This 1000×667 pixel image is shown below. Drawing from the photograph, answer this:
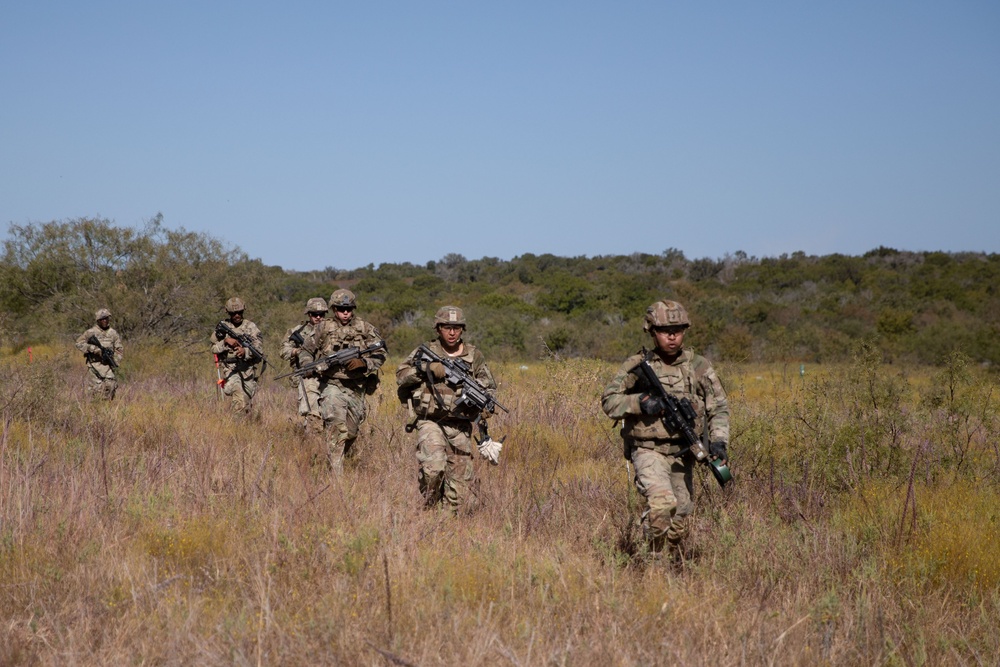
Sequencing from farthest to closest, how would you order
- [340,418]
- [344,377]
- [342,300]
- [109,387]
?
1. [109,387]
2. [342,300]
3. [344,377]
4. [340,418]

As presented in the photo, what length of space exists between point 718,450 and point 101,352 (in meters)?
10.8

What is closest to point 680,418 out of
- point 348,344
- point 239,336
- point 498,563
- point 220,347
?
point 498,563

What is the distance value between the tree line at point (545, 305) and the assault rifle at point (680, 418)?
3.02 metres

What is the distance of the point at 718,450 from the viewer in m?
5.57

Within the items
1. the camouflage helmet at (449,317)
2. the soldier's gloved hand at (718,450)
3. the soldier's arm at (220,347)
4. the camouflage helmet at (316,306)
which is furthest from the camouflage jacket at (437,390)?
the soldier's arm at (220,347)

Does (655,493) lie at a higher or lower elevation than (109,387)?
higher

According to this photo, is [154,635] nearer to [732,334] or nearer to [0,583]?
[0,583]

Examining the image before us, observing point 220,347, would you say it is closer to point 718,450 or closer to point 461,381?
point 461,381

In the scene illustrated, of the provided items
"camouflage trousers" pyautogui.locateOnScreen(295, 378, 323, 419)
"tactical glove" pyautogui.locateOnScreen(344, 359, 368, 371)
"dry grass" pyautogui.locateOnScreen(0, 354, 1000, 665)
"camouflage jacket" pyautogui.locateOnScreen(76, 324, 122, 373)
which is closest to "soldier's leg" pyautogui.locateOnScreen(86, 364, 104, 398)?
"camouflage jacket" pyautogui.locateOnScreen(76, 324, 122, 373)

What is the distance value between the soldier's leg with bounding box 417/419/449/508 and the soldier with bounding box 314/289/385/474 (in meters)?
1.50

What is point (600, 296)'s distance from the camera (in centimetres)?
4044

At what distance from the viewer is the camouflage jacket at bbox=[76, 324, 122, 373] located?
13.3 metres

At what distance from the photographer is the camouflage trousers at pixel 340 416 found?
820cm

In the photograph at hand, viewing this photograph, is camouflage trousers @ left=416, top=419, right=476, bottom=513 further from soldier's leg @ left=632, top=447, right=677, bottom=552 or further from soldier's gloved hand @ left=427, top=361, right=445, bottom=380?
soldier's leg @ left=632, top=447, right=677, bottom=552
